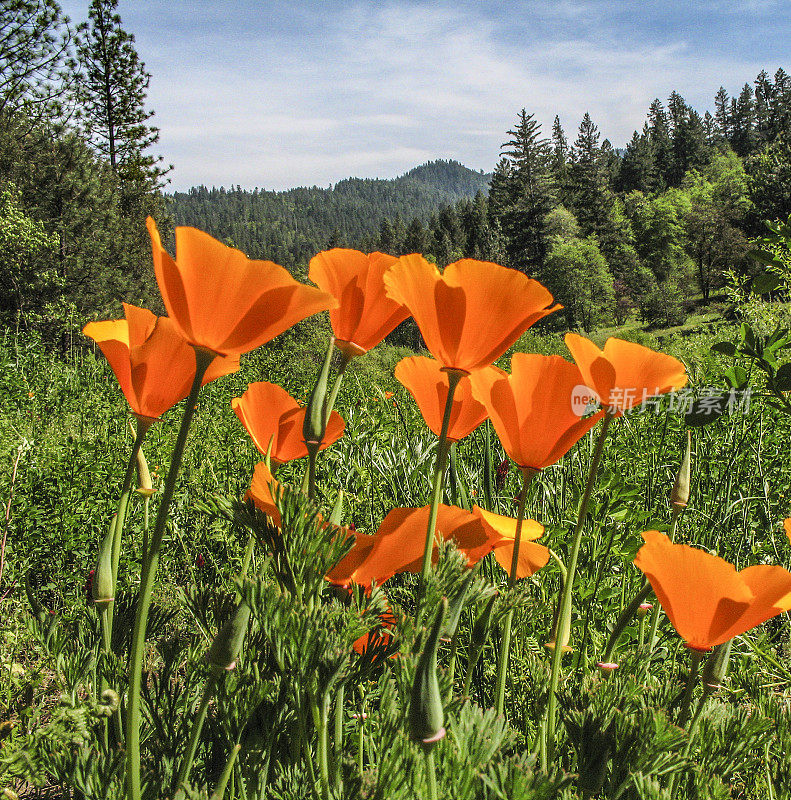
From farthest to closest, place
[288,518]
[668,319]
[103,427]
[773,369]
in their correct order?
1. [668,319]
2. [103,427]
3. [773,369]
4. [288,518]

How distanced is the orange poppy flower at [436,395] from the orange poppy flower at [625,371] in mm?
127

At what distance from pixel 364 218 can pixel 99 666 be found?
18711 cm

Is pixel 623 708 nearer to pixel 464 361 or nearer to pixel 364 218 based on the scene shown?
pixel 464 361

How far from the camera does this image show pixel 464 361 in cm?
75

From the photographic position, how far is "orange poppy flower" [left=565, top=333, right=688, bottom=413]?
82 cm

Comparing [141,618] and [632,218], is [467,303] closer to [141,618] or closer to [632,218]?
[141,618]

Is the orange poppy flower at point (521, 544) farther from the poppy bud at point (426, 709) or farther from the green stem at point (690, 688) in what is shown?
the poppy bud at point (426, 709)

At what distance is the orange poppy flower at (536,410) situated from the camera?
845 mm

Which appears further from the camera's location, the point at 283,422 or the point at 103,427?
the point at 103,427

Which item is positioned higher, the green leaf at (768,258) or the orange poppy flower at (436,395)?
the green leaf at (768,258)

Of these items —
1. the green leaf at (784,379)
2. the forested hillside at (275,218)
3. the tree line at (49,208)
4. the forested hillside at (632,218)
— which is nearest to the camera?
the green leaf at (784,379)

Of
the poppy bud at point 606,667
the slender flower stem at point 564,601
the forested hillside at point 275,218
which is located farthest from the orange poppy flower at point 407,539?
the forested hillside at point 275,218

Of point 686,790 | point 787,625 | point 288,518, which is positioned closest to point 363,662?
point 288,518

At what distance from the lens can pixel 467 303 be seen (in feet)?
2.38
